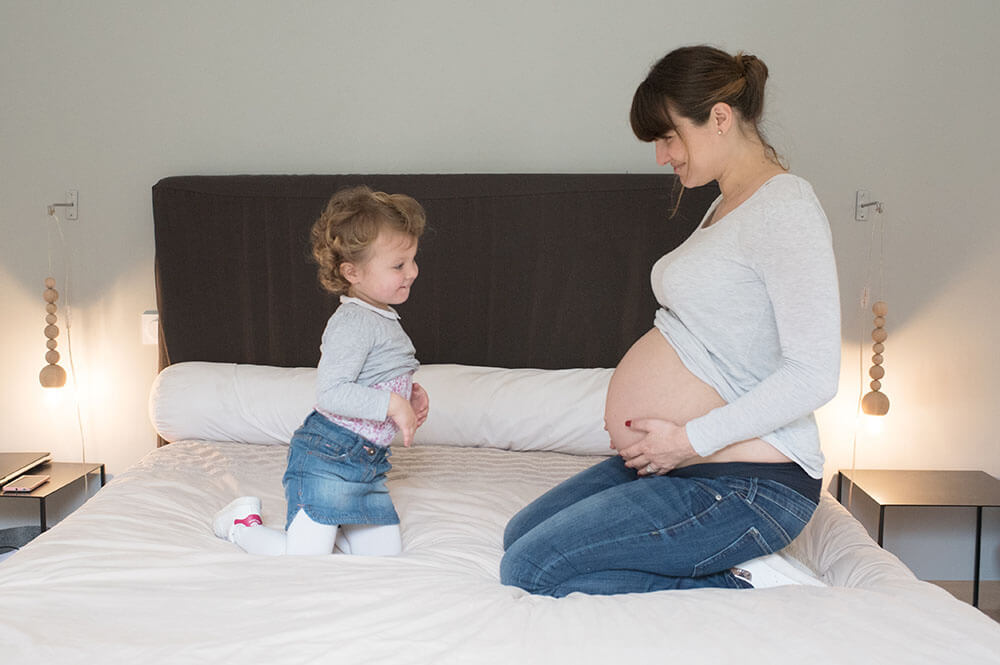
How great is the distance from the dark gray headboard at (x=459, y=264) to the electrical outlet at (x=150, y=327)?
115 millimetres

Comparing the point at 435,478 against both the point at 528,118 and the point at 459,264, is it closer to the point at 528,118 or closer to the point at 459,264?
the point at 459,264

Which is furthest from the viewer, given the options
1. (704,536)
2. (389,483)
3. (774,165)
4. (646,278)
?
(646,278)

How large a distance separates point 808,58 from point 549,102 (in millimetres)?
691

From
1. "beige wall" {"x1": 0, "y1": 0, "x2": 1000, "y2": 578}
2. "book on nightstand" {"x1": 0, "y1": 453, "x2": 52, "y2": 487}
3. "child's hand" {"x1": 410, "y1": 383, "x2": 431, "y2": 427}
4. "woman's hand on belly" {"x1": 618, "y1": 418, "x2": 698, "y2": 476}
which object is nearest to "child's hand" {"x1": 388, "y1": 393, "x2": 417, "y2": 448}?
"child's hand" {"x1": 410, "y1": 383, "x2": 431, "y2": 427}

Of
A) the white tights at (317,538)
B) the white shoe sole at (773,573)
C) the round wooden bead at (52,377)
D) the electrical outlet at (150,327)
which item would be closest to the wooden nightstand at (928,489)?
the white shoe sole at (773,573)

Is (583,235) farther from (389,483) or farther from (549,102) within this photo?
(389,483)

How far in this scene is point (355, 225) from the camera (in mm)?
1493

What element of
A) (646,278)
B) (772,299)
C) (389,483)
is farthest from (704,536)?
(646,278)

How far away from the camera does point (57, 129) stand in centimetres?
238

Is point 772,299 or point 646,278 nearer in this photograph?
point 772,299

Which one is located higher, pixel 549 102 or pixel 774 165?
pixel 549 102

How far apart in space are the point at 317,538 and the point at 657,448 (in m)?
0.57

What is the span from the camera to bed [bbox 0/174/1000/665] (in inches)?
41.1

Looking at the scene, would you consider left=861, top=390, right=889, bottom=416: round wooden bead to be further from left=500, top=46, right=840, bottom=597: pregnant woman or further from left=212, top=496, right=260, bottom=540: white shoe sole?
left=212, top=496, right=260, bottom=540: white shoe sole
